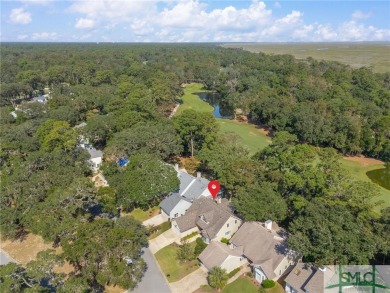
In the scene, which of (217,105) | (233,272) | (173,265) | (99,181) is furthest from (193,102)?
(233,272)

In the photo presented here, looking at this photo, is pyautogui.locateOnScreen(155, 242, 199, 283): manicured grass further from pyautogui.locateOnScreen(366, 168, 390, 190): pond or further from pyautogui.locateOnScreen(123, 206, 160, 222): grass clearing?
pyautogui.locateOnScreen(366, 168, 390, 190): pond

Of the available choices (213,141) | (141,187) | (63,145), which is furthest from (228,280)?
(63,145)

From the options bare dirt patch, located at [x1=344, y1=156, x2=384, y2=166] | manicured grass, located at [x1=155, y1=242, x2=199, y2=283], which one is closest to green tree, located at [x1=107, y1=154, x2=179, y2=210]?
manicured grass, located at [x1=155, y1=242, x2=199, y2=283]

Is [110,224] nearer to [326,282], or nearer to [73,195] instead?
[73,195]

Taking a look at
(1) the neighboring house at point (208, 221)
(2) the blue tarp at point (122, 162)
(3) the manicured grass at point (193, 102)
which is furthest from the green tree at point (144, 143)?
(3) the manicured grass at point (193, 102)

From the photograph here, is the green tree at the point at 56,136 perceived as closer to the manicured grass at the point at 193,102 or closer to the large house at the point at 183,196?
the large house at the point at 183,196

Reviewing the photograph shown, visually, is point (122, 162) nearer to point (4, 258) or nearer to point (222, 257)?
point (4, 258)
